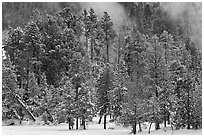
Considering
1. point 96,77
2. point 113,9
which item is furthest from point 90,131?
point 113,9

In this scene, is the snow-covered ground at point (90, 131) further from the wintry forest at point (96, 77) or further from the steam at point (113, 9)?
the steam at point (113, 9)

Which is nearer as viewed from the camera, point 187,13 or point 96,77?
point 96,77

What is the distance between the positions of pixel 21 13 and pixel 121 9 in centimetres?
2213

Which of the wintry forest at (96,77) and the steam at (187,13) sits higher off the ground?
the steam at (187,13)

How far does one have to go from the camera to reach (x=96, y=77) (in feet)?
160

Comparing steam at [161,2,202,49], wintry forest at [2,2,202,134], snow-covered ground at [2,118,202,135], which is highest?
steam at [161,2,202,49]

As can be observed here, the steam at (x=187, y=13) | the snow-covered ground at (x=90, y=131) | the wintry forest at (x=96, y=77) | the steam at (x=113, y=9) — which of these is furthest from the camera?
the steam at (x=113, y=9)

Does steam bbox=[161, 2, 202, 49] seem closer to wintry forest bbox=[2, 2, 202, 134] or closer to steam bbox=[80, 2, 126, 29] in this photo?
steam bbox=[80, 2, 126, 29]

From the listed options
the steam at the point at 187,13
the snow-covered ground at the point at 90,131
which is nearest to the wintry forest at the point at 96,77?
the snow-covered ground at the point at 90,131

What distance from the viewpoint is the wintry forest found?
31891 millimetres

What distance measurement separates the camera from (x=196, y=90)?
30016mm

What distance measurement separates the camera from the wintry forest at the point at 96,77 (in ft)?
105

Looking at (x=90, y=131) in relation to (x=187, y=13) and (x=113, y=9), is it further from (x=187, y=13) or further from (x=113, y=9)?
(x=113, y=9)

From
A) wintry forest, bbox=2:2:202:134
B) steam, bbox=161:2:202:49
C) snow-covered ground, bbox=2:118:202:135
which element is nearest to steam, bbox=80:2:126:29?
steam, bbox=161:2:202:49
